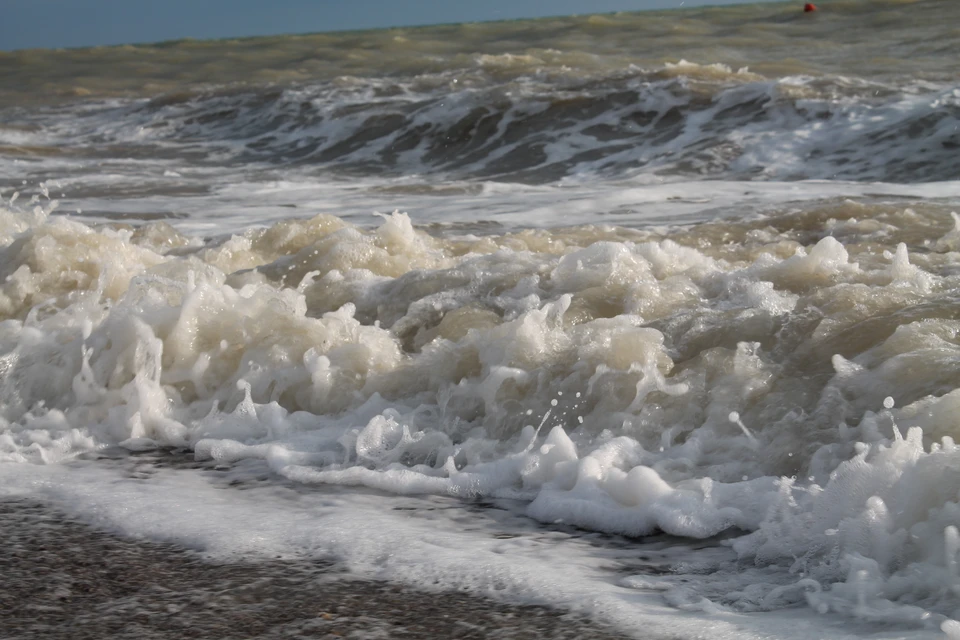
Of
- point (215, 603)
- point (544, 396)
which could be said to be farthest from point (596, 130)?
point (215, 603)

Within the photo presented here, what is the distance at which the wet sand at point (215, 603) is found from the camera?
7.66ft

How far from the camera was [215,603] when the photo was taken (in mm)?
2480

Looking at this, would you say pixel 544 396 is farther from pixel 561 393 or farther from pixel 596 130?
pixel 596 130

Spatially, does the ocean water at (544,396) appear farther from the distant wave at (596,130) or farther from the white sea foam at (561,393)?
the distant wave at (596,130)

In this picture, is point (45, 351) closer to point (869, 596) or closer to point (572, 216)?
point (869, 596)

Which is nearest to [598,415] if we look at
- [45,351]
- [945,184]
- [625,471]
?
[625,471]

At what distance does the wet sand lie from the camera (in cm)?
233

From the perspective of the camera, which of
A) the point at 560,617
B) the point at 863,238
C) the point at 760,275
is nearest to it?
the point at 560,617

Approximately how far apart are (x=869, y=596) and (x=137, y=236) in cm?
529

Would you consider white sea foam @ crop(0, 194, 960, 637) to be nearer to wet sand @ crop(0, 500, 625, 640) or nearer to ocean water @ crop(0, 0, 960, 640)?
ocean water @ crop(0, 0, 960, 640)

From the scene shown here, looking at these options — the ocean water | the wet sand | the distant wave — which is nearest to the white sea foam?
the ocean water

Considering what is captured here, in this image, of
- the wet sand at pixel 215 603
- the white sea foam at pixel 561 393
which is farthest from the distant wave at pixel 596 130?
the wet sand at pixel 215 603

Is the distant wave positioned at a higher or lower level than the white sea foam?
higher

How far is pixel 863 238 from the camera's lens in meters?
6.07
